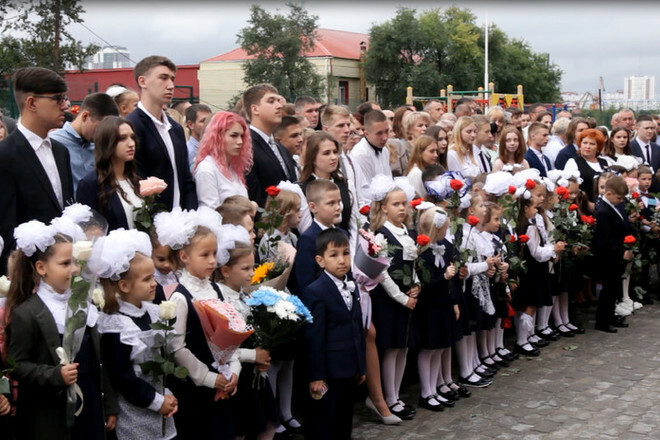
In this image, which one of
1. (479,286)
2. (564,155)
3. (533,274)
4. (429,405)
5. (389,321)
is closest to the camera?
(389,321)

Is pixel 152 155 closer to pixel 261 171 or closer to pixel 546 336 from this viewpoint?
pixel 261 171

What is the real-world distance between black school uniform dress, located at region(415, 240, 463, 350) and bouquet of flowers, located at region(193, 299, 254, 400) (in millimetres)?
2414

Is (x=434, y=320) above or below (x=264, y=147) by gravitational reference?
below

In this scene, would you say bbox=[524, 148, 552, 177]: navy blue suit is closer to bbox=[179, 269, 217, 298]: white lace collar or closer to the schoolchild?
bbox=[179, 269, 217, 298]: white lace collar

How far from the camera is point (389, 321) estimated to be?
655 centimetres

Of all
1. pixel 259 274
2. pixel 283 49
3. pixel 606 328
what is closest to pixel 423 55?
pixel 283 49

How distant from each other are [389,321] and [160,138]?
2325mm

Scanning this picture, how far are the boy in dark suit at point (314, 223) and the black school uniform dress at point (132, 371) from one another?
1694mm

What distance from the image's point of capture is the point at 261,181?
6570mm

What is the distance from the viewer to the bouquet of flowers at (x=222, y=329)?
4562 millimetres

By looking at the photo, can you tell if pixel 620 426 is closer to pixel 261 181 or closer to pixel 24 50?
pixel 261 181

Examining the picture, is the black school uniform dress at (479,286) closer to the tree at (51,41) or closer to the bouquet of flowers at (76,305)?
the bouquet of flowers at (76,305)

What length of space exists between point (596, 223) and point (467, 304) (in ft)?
10.1

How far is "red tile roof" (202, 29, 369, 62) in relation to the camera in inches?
2486
